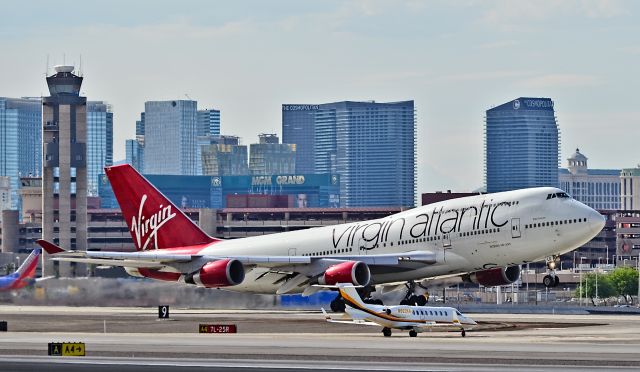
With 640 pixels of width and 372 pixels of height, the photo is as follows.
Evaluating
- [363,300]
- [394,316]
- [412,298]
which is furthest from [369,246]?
[394,316]

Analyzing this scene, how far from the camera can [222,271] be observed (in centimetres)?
10094

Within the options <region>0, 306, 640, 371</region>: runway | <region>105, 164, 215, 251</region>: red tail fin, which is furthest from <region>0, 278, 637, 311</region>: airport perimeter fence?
<region>0, 306, 640, 371</region>: runway

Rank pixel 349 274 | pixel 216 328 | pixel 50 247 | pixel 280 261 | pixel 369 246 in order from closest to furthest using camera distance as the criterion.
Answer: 1. pixel 216 328
2. pixel 50 247
3. pixel 349 274
4. pixel 280 261
5. pixel 369 246

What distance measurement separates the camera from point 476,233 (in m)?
98.8

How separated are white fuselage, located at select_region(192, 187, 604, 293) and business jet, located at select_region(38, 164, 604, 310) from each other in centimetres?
6

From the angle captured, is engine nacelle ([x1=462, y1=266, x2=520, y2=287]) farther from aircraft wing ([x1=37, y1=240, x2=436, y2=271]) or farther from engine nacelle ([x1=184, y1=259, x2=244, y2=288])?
engine nacelle ([x1=184, y1=259, x2=244, y2=288])

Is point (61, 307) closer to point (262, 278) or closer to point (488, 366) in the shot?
point (262, 278)

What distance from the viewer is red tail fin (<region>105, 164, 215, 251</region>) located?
113m

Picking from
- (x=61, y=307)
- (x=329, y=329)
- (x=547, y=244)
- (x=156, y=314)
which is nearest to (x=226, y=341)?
(x=329, y=329)

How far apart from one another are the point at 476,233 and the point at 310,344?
22.6m

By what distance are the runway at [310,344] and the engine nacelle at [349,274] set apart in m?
2.96

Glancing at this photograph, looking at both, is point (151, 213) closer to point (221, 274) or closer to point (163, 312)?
point (163, 312)

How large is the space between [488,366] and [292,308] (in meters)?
52.6

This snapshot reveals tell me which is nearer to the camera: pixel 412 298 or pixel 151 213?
pixel 412 298
